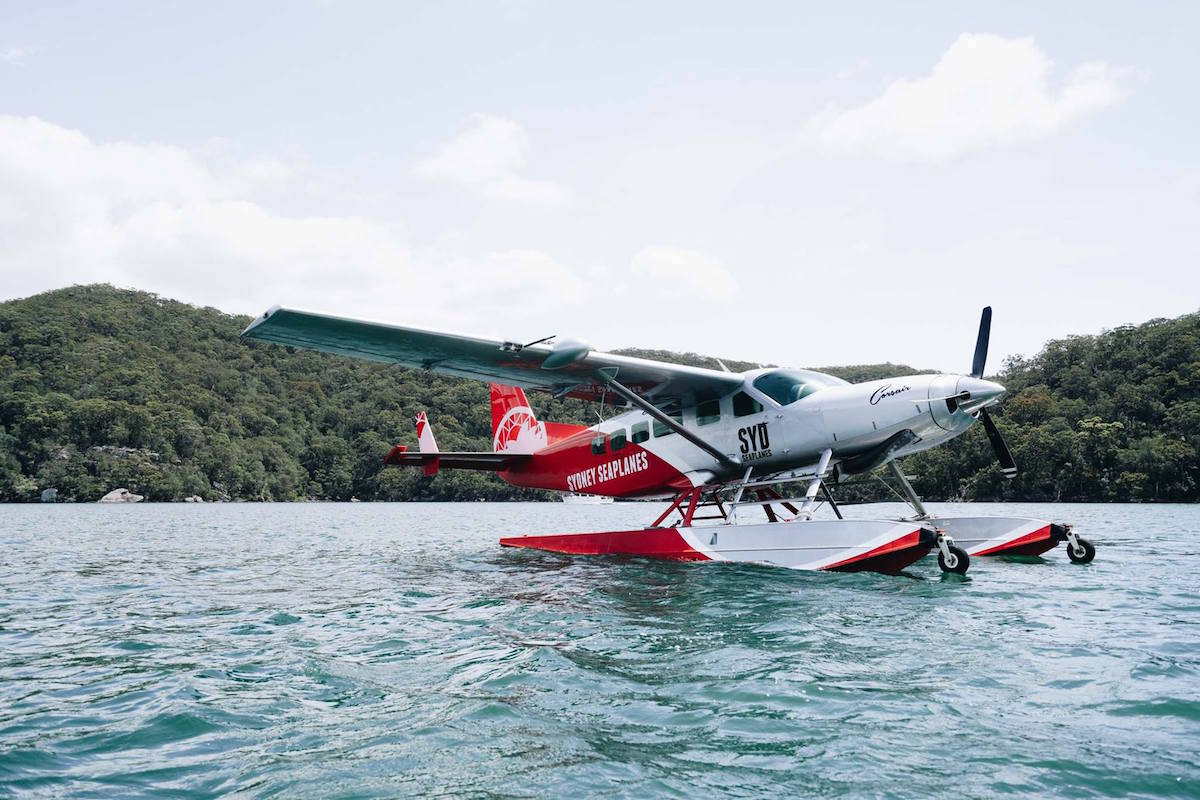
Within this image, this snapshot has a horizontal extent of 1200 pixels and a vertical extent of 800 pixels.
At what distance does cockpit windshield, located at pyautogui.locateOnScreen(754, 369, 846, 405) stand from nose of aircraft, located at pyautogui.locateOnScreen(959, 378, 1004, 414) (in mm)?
1917

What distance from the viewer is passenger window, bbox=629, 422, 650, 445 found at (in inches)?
550

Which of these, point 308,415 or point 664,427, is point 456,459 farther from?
point 308,415

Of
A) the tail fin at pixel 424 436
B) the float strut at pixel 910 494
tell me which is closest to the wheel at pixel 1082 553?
the float strut at pixel 910 494

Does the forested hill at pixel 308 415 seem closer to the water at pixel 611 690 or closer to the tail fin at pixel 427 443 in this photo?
the tail fin at pixel 427 443

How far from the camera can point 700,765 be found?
337 centimetres

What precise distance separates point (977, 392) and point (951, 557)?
2.10m

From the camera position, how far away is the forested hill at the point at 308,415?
60906 mm

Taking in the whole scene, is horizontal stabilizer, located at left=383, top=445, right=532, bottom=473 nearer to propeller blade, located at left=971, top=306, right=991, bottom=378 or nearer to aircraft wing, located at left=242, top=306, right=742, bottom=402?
aircraft wing, located at left=242, top=306, right=742, bottom=402

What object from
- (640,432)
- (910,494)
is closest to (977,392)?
(910,494)

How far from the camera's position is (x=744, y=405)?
1253 cm

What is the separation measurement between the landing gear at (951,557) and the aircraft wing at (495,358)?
3.96 meters

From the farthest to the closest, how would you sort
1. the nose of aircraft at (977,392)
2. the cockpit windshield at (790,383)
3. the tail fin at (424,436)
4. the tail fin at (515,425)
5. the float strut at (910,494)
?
the tail fin at (424,436) → the tail fin at (515,425) → the float strut at (910,494) → the cockpit windshield at (790,383) → the nose of aircraft at (977,392)

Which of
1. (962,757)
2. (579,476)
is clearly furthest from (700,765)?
(579,476)

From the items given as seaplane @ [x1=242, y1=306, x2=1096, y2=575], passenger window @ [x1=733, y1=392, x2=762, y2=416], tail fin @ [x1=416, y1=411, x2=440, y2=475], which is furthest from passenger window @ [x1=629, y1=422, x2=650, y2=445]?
tail fin @ [x1=416, y1=411, x2=440, y2=475]
